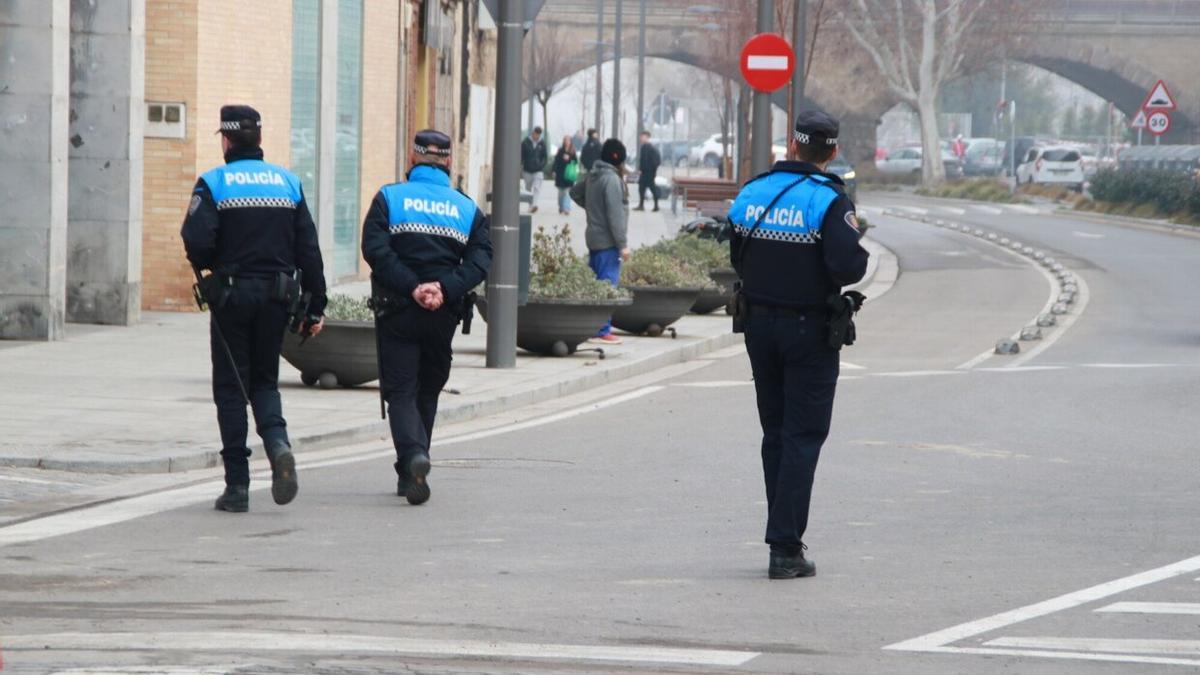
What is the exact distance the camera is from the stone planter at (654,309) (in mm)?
18938

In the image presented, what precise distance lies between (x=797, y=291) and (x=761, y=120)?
1602cm

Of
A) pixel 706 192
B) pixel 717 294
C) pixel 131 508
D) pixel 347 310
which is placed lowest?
pixel 131 508

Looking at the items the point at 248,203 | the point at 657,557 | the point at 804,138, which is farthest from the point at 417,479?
the point at 804,138

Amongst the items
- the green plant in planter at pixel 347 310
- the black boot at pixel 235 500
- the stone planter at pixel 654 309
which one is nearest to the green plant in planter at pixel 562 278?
the stone planter at pixel 654 309

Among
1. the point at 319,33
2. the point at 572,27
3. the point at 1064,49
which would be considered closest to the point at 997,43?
the point at 1064,49

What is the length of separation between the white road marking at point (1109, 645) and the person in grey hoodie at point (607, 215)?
440 inches

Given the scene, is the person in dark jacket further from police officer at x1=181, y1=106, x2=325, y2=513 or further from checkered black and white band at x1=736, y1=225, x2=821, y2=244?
checkered black and white band at x1=736, y1=225, x2=821, y2=244

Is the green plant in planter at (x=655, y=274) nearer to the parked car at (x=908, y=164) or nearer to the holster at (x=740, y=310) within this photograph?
the holster at (x=740, y=310)

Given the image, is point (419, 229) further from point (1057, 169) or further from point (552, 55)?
point (552, 55)

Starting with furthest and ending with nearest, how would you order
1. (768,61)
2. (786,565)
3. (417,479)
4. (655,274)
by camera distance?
(768,61) < (655,274) < (417,479) < (786,565)

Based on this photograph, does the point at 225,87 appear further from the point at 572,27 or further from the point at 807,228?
the point at 572,27

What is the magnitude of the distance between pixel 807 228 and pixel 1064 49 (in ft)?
257

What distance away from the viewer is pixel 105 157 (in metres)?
18.2

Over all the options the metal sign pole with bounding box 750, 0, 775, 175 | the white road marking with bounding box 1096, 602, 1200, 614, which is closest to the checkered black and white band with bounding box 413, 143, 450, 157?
the white road marking with bounding box 1096, 602, 1200, 614
